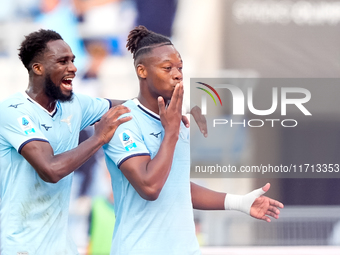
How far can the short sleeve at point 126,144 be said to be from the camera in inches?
86.4

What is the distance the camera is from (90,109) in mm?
2873

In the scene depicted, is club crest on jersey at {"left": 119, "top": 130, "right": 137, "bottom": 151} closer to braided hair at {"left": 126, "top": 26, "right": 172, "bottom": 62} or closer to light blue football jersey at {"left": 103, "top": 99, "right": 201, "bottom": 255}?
light blue football jersey at {"left": 103, "top": 99, "right": 201, "bottom": 255}

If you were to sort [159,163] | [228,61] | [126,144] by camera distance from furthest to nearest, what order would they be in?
[228,61]
[126,144]
[159,163]

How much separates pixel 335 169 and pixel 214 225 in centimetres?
102

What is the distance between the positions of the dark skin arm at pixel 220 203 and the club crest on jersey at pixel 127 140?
0.64m

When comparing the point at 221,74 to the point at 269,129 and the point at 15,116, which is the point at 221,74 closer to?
the point at 269,129

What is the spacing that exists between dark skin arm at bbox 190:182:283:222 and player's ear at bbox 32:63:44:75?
1082mm

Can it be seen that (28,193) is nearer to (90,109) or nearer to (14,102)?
(14,102)

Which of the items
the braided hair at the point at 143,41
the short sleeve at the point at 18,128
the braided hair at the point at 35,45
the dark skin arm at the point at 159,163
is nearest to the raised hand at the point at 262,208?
the dark skin arm at the point at 159,163

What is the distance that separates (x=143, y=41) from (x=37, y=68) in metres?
0.65

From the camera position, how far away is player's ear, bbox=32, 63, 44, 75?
2637mm

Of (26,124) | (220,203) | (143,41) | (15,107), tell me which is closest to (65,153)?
(26,124)

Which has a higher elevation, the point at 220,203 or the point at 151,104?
the point at 151,104

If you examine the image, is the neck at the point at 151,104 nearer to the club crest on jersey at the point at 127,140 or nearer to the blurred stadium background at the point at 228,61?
the club crest on jersey at the point at 127,140
